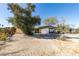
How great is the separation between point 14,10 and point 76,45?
2.05 feet

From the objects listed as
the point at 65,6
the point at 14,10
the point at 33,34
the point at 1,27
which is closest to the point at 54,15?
the point at 65,6

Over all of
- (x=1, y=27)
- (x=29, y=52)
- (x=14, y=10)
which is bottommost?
(x=29, y=52)

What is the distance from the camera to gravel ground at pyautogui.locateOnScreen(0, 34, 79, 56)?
1.65 metres

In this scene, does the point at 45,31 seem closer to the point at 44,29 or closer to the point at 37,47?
the point at 44,29

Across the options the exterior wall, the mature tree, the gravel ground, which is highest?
the mature tree

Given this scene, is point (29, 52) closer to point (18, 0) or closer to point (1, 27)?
point (1, 27)

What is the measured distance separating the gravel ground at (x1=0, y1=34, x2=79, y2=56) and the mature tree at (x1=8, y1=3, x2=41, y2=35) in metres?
0.09

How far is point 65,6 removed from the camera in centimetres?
166

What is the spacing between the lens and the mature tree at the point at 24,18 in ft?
5.46

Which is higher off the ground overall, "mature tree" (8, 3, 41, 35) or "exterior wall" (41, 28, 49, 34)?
"mature tree" (8, 3, 41, 35)

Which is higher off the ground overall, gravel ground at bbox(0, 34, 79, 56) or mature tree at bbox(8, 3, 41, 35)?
mature tree at bbox(8, 3, 41, 35)

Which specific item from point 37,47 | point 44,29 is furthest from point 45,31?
point 37,47

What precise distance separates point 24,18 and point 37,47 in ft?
0.93

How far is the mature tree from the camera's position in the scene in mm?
1665
